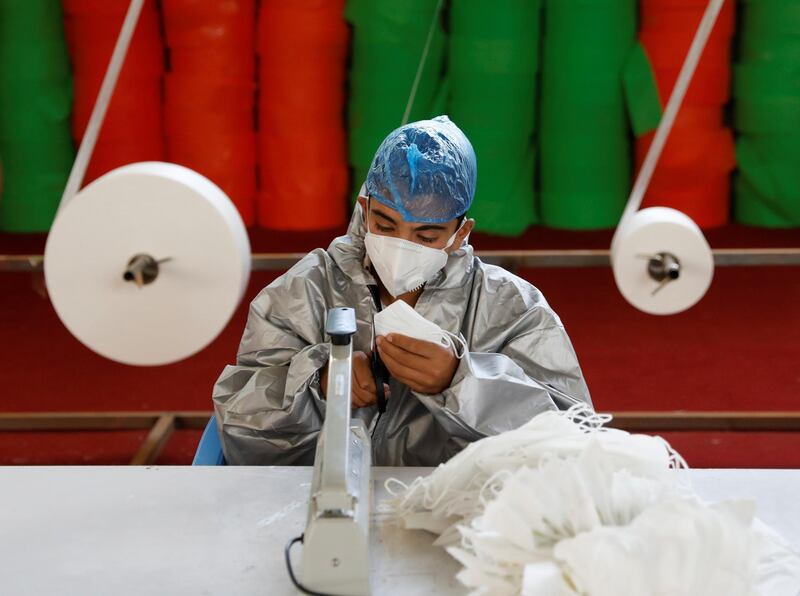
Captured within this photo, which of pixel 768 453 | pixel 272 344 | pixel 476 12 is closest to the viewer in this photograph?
pixel 272 344

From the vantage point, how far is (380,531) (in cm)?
126

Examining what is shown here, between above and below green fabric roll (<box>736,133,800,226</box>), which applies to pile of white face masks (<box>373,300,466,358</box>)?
above

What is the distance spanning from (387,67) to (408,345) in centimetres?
230

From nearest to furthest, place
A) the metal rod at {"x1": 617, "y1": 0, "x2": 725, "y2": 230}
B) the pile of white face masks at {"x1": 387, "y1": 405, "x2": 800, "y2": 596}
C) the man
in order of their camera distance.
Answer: the pile of white face masks at {"x1": 387, "y1": 405, "x2": 800, "y2": 596}
the metal rod at {"x1": 617, "y1": 0, "x2": 725, "y2": 230}
the man

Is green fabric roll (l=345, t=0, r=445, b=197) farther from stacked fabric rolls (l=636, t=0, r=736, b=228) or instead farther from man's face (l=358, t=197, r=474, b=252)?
man's face (l=358, t=197, r=474, b=252)

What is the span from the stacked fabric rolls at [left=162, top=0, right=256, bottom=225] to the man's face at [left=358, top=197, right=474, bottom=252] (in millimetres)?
2117

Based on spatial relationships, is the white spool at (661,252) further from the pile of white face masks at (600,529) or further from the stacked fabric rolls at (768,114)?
the stacked fabric rolls at (768,114)

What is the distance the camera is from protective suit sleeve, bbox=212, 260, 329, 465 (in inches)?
62.1

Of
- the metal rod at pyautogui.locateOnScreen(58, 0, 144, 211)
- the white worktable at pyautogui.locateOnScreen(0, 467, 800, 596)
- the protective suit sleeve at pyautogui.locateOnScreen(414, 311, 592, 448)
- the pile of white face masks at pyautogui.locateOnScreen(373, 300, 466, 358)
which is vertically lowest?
the white worktable at pyautogui.locateOnScreen(0, 467, 800, 596)

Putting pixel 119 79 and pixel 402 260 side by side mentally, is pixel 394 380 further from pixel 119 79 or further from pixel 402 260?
pixel 119 79

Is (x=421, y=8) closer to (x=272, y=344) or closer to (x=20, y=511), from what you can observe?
(x=272, y=344)

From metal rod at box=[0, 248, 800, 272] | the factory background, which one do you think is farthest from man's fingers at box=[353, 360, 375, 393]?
the factory background

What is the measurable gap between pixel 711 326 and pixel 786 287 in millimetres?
550

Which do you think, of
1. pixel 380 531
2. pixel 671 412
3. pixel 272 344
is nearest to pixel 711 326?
pixel 671 412
